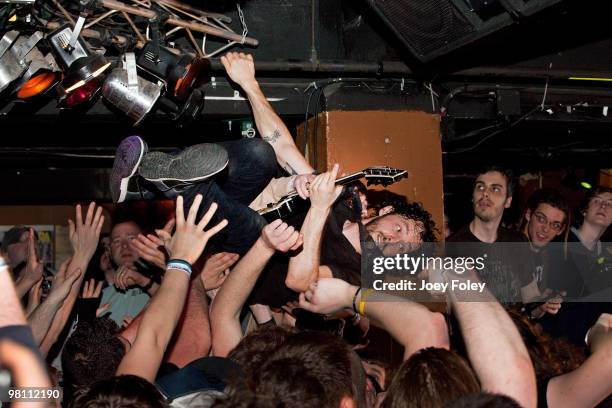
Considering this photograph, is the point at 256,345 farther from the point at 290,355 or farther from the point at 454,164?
the point at 454,164

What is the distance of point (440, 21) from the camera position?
3814 millimetres

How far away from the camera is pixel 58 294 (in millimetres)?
3346

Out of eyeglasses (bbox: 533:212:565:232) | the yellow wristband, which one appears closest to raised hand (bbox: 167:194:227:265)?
the yellow wristband

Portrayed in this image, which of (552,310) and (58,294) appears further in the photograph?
(552,310)

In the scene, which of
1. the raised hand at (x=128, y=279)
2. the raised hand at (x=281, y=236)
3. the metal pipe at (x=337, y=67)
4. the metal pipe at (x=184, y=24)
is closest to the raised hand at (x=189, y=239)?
the raised hand at (x=281, y=236)

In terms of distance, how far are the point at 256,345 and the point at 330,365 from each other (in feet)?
1.69

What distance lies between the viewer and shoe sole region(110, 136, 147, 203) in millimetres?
3420

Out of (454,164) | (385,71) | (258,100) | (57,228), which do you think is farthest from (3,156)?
(454,164)

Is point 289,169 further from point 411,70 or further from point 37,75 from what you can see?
point 37,75

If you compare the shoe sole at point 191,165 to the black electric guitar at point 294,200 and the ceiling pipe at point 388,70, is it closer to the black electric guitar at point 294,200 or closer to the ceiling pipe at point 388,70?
the black electric guitar at point 294,200

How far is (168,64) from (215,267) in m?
1.01

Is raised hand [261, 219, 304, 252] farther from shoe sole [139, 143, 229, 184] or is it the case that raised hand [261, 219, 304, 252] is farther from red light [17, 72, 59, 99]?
red light [17, 72, 59, 99]

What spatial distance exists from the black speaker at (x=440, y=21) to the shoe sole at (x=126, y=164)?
138 cm

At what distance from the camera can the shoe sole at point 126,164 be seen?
3.42m
